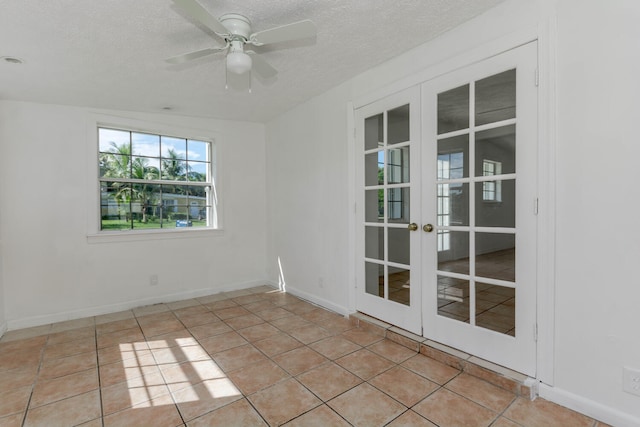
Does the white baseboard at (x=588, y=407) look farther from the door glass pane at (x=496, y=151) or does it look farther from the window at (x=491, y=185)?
the door glass pane at (x=496, y=151)

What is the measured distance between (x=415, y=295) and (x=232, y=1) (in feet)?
8.21

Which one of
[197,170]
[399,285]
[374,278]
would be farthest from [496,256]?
[197,170]

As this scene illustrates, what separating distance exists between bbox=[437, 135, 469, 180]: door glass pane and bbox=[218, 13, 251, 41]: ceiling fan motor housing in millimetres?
1622

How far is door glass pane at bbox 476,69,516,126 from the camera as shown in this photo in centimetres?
209

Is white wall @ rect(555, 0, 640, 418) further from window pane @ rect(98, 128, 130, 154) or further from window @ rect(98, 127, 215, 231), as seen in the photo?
window pane @ rect(98, 128, 130, 154)

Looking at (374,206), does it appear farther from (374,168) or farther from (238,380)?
(238,380)

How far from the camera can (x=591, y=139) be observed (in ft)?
5.71

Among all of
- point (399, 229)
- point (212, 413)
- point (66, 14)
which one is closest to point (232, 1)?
point (66, 14)

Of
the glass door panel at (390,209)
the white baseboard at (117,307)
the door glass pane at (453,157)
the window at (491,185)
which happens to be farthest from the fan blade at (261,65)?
the white baseboard at (117,307)

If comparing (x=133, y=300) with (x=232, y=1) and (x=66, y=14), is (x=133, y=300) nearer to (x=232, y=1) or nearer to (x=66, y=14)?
(x=66, y=14)

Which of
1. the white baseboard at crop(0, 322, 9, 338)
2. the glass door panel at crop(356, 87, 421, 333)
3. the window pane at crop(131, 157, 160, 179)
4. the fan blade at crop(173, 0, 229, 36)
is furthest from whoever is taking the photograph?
the window pane at crop(131, 157, 160, 179)

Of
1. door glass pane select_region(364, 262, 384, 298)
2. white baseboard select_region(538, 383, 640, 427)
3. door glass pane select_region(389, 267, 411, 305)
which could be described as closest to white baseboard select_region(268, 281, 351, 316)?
door glass pane select_region(364, 262, 384, 298)

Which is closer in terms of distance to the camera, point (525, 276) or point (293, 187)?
point (525, 276)

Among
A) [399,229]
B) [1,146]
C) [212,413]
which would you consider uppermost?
[1,146]
